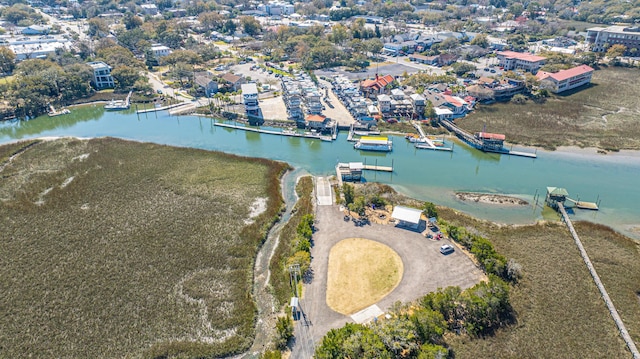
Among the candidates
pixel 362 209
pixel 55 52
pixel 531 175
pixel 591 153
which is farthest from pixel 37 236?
pixel 55 52

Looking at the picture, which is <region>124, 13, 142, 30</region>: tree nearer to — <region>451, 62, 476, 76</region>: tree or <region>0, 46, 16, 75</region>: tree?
<region>0, 46, 16, 75</region>: tree

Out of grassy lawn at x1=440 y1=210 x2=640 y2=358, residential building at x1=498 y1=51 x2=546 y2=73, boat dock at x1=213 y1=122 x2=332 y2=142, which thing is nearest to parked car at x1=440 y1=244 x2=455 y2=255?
grassy lawn at x1=440 y1=210 x2=640 y2=358

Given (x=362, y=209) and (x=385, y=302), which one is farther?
(x=362, y=209)

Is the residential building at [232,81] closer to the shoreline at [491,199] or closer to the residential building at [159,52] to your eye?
the residential building at [159,52]

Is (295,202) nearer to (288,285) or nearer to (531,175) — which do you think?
(288,285)

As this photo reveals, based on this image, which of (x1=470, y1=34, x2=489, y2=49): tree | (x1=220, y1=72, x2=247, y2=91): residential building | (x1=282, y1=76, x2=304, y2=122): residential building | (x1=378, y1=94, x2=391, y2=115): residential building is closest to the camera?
(x1=282, y1=76, x2=304, y2=122): residential building

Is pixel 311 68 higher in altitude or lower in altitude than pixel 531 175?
higher

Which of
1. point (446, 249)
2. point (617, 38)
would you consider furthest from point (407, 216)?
point (617, 38)

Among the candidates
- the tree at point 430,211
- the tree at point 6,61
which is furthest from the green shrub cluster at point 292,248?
the tree at point 6,61
